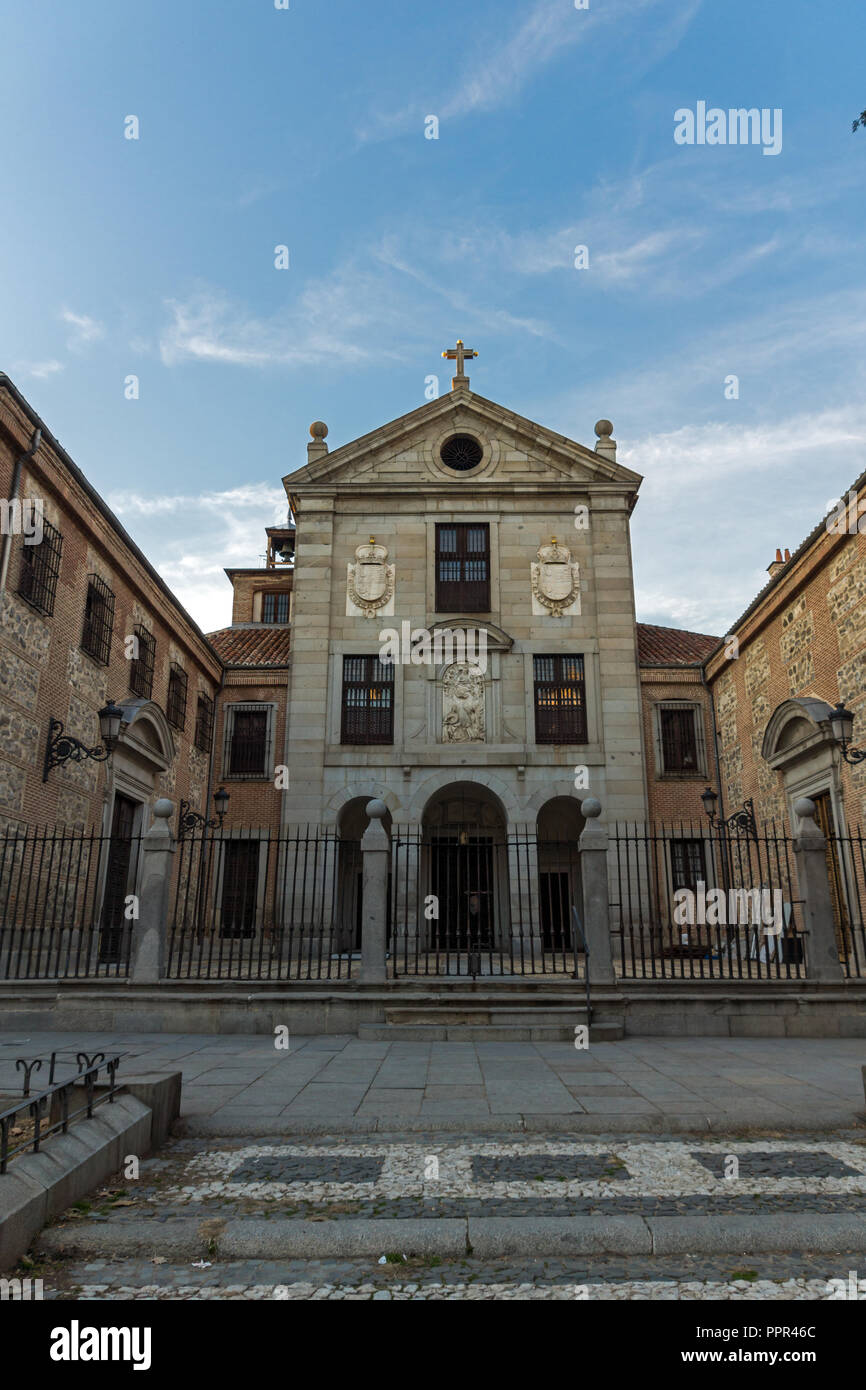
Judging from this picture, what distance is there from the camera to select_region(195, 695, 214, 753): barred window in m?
21.8

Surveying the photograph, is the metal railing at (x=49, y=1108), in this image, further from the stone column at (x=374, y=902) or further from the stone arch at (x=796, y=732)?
the stone arch at (x=796, y=732)

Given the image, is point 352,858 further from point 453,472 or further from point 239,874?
point 453,472

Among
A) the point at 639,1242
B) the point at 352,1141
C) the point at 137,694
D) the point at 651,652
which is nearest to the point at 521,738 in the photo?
the point at 651,652

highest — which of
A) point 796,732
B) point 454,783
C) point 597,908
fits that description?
point 796,732

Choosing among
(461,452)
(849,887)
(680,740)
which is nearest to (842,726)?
(849,887)

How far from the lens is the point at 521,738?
20.3 meters

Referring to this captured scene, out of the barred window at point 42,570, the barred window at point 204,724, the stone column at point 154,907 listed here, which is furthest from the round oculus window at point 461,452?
the stone column at point 154,907

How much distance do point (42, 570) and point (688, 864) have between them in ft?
52.1

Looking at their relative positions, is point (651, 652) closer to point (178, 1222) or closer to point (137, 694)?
Answer: point (137, 694)

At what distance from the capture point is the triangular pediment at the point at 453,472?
2209 cm

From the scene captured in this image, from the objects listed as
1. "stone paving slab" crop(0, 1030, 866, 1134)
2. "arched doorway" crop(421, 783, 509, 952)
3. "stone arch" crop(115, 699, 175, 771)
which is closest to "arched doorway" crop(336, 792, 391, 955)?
"arched doorway" crop(421, 783, 509, 952)

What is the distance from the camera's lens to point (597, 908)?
36.7 feet

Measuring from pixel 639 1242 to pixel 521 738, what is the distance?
16253mm

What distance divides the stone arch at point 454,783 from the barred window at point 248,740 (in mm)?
4625
